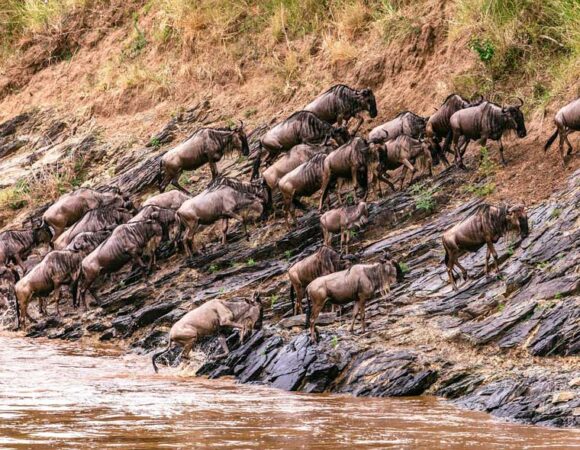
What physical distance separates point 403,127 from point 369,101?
1452 millimetres

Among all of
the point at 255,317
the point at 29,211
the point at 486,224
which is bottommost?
the point at 29,211

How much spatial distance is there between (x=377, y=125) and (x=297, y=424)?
10.8 metres

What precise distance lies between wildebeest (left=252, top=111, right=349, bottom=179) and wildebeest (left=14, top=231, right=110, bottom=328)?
3252mm

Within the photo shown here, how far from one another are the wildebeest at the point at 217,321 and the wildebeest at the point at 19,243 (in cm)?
673

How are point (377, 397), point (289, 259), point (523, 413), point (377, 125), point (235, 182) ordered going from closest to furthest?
1. point (523, 413)
2. point (377, 397)
3. point (289, 259)
4. point (235, 182)
5. point (377, 125)

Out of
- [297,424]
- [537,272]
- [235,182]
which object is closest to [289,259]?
[235,182]

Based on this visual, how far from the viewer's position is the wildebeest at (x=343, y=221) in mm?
16922

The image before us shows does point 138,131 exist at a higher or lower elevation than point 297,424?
lower

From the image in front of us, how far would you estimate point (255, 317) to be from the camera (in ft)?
50.3

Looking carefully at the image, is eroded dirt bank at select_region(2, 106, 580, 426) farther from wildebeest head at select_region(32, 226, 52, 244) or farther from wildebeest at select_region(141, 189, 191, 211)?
wildebeest head at select_region(32, 226, 52, 244)

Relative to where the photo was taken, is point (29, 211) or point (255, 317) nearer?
point (255, 317)

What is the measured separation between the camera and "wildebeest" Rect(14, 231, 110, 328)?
752 inches

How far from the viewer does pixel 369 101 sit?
20.5m

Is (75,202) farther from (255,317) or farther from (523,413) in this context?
(523,413)
